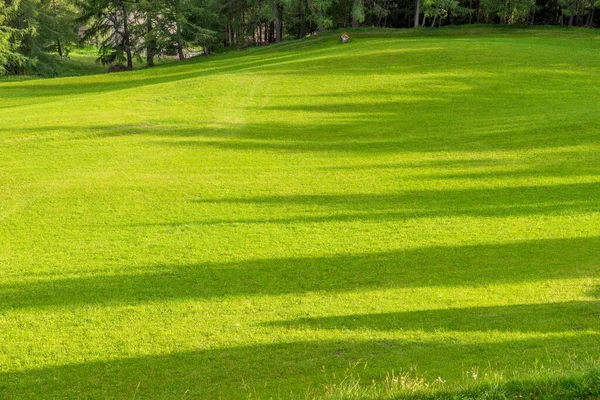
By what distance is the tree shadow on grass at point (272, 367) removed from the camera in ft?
23.2

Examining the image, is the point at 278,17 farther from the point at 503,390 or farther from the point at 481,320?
the point at 503,390

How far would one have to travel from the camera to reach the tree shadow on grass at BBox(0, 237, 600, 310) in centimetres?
961

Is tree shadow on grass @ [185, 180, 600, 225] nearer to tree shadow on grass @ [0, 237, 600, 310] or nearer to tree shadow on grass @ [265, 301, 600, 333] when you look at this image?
tree shadow on grass @ [0, 237, 600, 310]

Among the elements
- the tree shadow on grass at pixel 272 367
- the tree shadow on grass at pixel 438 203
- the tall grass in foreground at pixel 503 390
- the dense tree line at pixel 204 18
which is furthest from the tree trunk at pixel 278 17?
the tall grass in foreground at pixel 503 390

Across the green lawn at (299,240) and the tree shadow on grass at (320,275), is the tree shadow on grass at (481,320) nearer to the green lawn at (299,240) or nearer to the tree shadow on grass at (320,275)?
the green lawn at (299,240)

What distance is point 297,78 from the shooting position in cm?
2683

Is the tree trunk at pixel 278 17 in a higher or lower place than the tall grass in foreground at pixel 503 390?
higher

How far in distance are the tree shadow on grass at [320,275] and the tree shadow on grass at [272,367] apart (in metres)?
1.79

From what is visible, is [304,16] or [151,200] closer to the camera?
[151,200]

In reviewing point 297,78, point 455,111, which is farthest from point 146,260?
point 297,78

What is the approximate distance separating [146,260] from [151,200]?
342 cm

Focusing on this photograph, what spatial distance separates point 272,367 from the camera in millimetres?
7539

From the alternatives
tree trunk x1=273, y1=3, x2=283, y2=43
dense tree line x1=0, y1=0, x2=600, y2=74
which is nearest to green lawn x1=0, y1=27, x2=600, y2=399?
dense tree line x1=0, y1=0, x2=600, y2=74

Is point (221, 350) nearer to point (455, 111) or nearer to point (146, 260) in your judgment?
point (146, 260)
